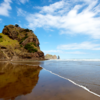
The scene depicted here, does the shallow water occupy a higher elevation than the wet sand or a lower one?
higher

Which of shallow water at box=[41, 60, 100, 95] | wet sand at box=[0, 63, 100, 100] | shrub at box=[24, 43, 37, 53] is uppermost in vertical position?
shrub at box=[24, 43, 37, 53]

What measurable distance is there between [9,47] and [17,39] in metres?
16.4

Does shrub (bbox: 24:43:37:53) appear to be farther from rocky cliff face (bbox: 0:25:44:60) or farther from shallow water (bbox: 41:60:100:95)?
shallow water (bbox: 41:60:100:95)

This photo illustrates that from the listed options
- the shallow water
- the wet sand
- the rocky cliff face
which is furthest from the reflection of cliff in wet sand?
the rocky cliff face

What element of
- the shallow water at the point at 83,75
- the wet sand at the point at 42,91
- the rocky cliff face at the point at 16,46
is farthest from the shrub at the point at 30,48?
the wet sand at the point at 42,91

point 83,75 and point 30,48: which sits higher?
point 30,48

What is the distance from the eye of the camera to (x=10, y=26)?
66188mm

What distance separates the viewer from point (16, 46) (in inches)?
2239

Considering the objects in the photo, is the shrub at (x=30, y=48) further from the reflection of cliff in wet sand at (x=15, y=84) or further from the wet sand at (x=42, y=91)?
the wet sand at (x=42, y=91)

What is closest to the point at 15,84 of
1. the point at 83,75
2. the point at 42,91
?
the point at 42,91

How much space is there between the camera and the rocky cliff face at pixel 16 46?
4859 centimetres

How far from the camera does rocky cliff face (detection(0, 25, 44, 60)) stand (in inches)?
1913

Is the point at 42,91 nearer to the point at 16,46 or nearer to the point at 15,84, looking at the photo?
the point at 15,84

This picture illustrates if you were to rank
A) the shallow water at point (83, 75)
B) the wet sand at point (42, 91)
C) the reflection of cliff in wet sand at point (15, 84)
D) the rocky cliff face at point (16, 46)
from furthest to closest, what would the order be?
the rocky cliff face at point (16, 46) < the shallow water at point (83, 75) < the reflection of cliff in wet sand at point (15, 84) < the wet sand at point (42, 91)
